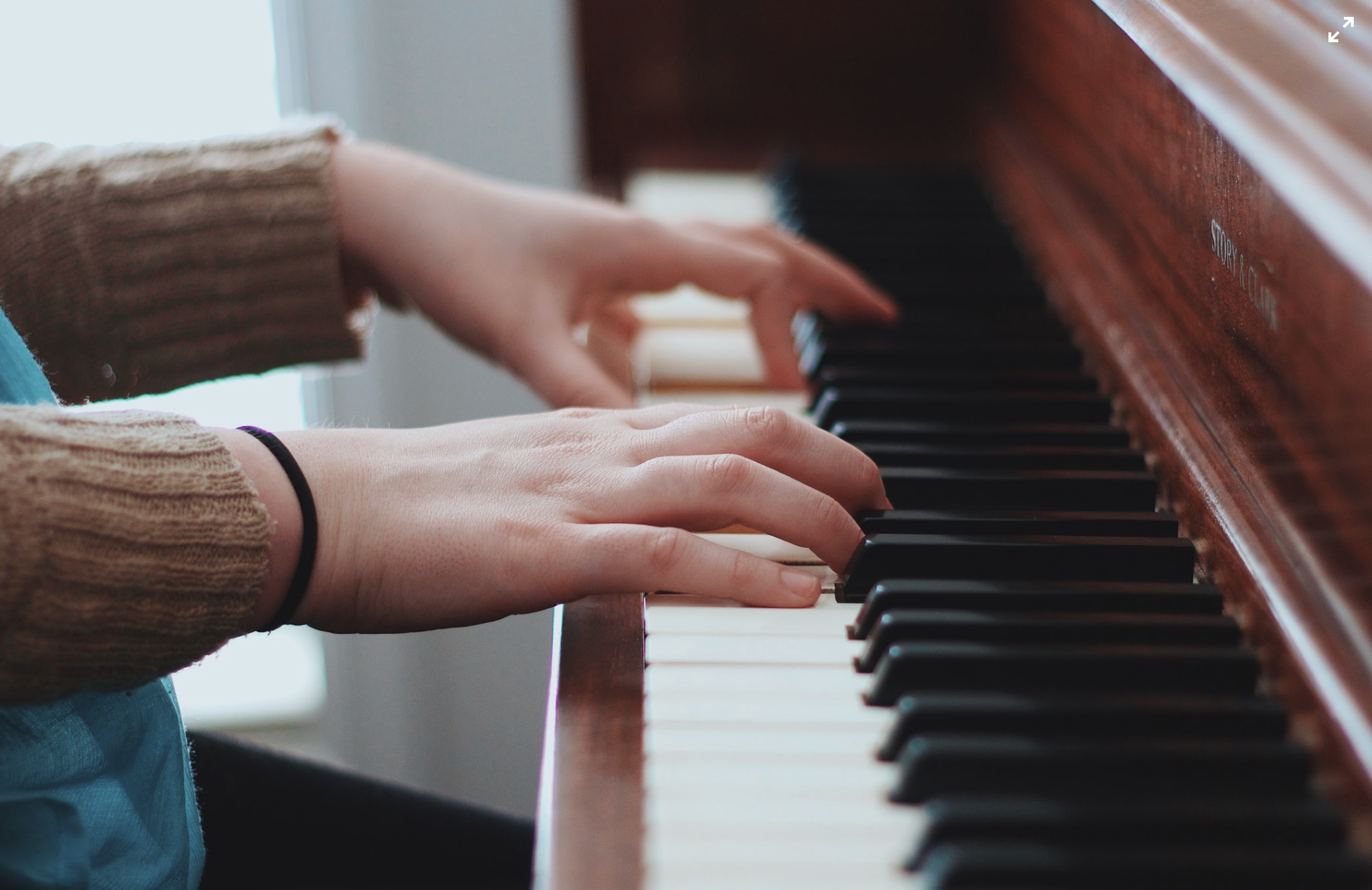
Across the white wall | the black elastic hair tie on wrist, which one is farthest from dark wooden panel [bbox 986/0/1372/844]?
the white wall

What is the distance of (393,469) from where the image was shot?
709 millimetres

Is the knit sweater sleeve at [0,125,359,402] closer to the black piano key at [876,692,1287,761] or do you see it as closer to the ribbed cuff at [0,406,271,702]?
the ribbed cuff at [0,406,271,702]

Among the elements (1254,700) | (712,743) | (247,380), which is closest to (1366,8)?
(1254,700)

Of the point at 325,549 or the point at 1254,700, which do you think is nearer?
the point at 1254,700

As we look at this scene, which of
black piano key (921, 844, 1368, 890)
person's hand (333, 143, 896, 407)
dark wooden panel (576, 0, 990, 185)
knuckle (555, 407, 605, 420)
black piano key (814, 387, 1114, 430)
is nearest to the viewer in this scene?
black piano key (921, 844, 1368, 890)

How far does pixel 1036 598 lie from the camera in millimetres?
646

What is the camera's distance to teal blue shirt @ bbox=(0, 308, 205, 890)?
0.64 m

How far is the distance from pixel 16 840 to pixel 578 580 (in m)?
0.33

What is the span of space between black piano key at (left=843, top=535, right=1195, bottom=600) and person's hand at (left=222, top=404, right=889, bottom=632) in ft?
0.07

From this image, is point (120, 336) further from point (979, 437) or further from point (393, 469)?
point (979, 437)

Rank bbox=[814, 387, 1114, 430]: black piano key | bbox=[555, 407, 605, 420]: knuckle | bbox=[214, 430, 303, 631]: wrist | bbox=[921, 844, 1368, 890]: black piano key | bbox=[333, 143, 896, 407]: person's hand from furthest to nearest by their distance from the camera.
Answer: bbox=[333, 143, 896, 407]: person's hand → bbox=[814, 387, 1114, 430]: black piano key → bbox=[555, 407, 605, 420]: knuckle → bbox=[214, 430, 303, 631]: wrist → bbox=[921, 844, 1368, 890]: black piano key

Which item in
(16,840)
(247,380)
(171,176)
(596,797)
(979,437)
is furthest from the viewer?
(247,380)

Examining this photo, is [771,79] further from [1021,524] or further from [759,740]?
[759,740]

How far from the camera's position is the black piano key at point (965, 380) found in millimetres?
938
